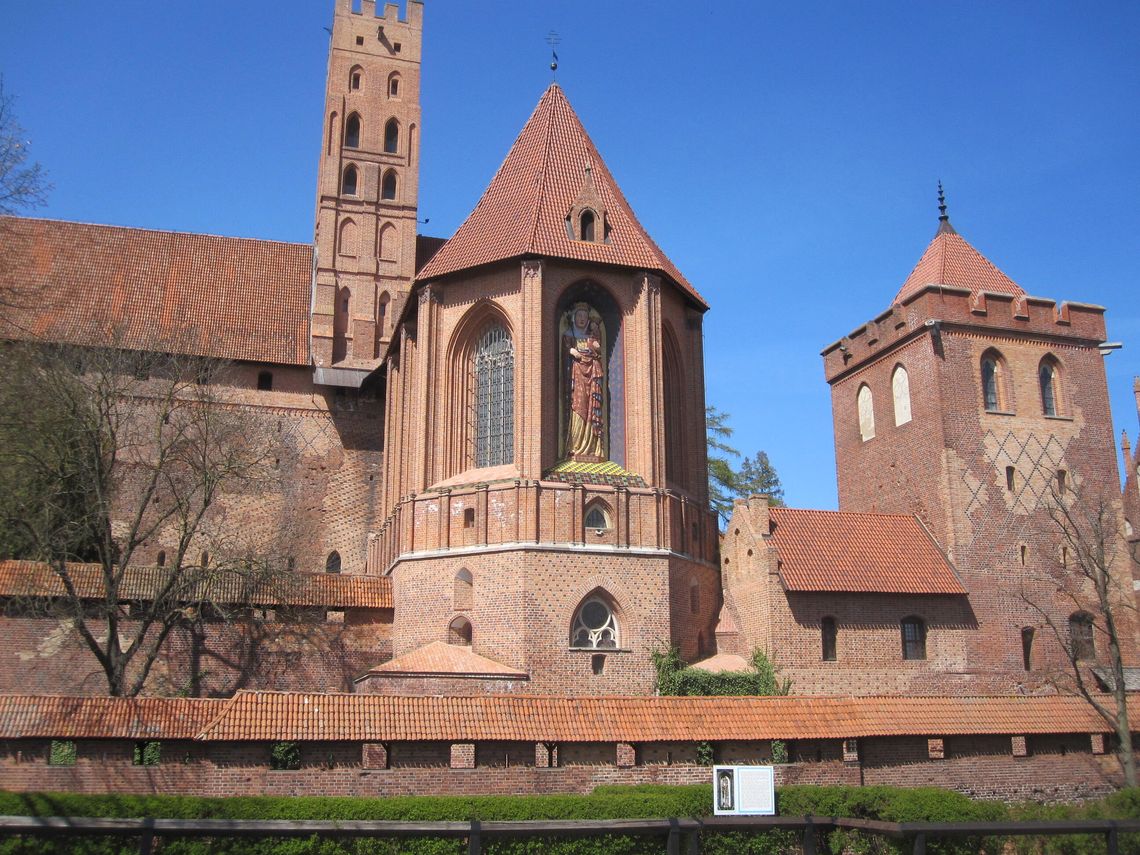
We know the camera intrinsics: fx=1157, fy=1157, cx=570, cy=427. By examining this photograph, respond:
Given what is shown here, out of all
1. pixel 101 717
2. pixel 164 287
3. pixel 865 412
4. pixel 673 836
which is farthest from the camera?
pixel 164 287

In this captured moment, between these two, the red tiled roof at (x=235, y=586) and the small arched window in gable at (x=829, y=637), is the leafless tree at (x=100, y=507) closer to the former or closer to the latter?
the red tiled roof at (x=235, y=586)

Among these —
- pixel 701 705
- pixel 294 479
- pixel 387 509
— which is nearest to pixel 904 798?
pixel 701 705

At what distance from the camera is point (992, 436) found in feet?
94.7

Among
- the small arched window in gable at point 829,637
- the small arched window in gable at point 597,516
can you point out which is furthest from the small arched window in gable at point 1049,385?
the small arched window in gable at point 597,516

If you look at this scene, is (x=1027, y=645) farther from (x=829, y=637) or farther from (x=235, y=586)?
(x=235, y=586)

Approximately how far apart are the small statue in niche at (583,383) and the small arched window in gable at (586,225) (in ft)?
5.14

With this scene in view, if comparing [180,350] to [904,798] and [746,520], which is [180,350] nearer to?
[746,520]

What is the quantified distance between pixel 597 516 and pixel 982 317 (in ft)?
39.9

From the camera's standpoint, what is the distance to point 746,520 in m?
26.4

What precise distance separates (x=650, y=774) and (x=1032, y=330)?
58.4ft

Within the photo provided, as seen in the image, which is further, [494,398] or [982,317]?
[982,317]

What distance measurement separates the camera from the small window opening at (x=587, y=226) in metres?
26.5

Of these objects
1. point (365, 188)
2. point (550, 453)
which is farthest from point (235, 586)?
Answer: point (365, 188)

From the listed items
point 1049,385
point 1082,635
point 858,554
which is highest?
point 1049,385
